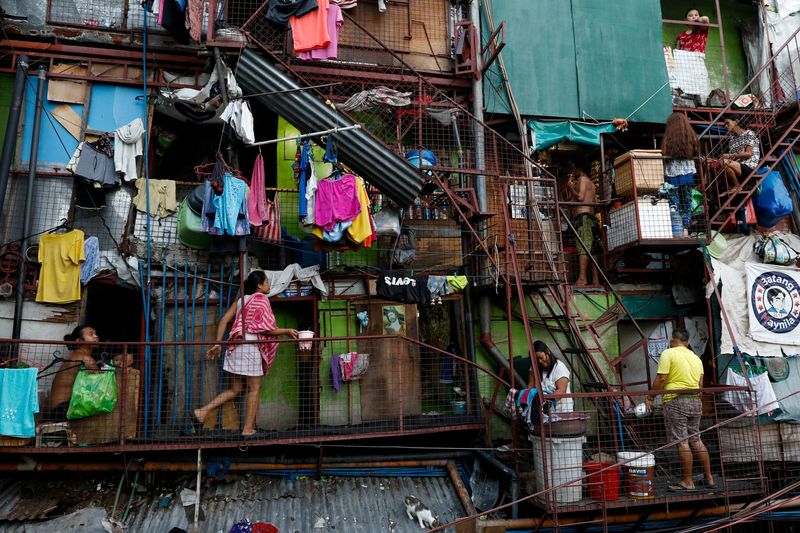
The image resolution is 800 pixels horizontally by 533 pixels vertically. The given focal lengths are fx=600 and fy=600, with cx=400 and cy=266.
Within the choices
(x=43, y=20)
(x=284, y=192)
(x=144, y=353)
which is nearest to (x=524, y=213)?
(x=284, y=192)

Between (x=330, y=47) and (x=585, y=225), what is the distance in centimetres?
603

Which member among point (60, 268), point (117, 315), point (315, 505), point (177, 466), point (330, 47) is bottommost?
point (315, 505)

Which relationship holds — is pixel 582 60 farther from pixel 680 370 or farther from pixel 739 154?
pixel 680 370

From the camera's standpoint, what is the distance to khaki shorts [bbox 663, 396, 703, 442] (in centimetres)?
855

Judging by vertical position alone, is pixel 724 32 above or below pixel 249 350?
above

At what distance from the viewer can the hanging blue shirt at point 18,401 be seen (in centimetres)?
776

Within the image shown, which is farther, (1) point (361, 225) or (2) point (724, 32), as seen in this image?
(2) point (724, 32)

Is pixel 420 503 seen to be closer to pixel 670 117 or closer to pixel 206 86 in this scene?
pixel 206 86

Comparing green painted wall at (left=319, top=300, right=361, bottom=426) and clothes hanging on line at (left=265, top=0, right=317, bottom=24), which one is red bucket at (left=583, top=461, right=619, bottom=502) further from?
clothes hanging on line at (left=265, top=0, right=317, bottom=24)

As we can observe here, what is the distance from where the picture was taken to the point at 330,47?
33.9ft

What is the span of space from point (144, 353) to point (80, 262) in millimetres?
1897

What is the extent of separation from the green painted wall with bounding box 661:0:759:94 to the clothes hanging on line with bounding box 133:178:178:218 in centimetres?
1134

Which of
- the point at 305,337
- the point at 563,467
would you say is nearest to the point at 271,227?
the point at 305,337

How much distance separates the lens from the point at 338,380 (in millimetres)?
9680
